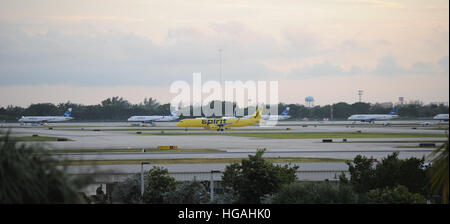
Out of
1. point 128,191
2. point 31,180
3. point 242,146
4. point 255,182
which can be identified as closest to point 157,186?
point 128,191

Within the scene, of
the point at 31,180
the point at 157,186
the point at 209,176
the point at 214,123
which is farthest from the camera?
the point at 214,123

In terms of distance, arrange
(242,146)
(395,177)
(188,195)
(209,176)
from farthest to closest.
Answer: (242,146) < (209,176) < (188,195) < (395,177)

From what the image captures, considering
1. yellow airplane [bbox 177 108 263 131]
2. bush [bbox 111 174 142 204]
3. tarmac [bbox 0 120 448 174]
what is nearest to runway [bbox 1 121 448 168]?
tarmac [bbox 0 120 448 174]

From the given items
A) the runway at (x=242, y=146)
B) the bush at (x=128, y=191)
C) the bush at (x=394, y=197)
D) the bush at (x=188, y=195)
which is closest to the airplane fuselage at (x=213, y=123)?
the runway at (x=242, y=146)

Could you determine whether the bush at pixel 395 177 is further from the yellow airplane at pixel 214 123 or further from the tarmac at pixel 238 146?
the yellow airplane at pixel 214 123

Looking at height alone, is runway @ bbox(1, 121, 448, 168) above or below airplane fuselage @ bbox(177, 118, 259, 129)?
below

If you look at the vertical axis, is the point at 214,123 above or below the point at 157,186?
above

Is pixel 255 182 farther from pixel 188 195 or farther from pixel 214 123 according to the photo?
pixel 214 123

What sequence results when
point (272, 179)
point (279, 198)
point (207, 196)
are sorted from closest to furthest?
point (279, 198) → point (272, 179) → point (207, 196)

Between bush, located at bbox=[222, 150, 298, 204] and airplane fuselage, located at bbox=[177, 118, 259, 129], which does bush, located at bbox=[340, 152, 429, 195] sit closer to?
bush, located at bbox=[222, 150, 298, 204]
